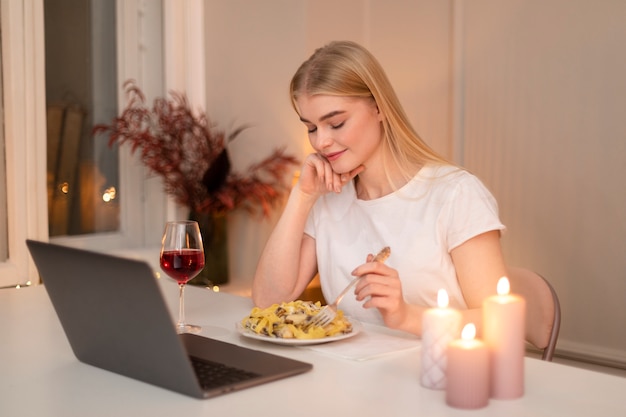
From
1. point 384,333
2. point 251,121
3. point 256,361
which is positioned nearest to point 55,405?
point 256,361

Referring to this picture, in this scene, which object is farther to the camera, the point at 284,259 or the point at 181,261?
the point at 284,259

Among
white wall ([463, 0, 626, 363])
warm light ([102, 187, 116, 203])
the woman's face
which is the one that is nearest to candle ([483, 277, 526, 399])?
the woman's face

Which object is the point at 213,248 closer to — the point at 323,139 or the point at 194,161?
the point at 194,161

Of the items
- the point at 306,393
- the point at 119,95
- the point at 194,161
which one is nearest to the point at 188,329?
→ the point at 306,393

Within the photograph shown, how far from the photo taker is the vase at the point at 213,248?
12.0 feet

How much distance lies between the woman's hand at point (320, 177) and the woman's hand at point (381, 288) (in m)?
0.57

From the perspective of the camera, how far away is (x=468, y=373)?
106 cm

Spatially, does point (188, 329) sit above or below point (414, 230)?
below

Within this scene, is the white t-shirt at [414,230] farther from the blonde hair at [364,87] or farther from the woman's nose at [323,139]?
the woman's nose at [323,139]

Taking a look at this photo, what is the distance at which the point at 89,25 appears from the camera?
3.68 meters

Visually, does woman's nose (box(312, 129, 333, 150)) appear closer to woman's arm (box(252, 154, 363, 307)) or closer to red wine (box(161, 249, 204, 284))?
woman's arm (box(252, 154, 363, 307))

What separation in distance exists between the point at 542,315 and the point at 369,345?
1.59 feet

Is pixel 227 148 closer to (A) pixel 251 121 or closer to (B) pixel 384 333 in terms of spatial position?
(A) pixel 251 121

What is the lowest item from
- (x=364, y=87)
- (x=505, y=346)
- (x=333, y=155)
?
(x=505, y=346)
